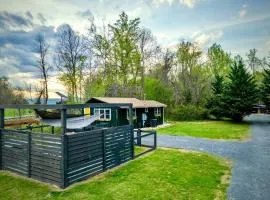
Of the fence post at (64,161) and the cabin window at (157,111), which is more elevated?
the cabin window at (157,111)

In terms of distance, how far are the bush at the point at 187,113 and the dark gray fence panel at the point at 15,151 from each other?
21.9 m

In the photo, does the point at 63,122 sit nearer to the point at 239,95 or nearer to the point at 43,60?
the point at 43,60

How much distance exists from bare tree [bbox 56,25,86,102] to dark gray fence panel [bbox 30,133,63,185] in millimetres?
20109

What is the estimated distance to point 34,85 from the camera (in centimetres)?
3139

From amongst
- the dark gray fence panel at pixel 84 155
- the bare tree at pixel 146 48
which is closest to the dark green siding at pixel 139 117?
the bare tree at pixel 146 48

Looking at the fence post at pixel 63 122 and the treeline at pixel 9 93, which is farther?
the treeline at pixel 9 93

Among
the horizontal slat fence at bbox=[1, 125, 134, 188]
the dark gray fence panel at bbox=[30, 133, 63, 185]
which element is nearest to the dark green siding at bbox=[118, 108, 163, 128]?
the horizontal slat fence at bbox=[1, 125, 134, 188]

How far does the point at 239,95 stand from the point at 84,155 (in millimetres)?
21808

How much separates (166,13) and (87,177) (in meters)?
15.2

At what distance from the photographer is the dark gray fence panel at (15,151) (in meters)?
6.99

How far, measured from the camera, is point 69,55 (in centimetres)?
2603

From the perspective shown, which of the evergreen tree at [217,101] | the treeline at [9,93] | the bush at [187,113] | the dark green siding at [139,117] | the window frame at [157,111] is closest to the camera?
the dark green siding at [139,117]

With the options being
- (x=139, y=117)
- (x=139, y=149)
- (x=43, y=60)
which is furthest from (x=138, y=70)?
(x=139, y=149)

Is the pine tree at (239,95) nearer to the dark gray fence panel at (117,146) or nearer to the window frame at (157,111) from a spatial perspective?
the window frame at (157,111)
